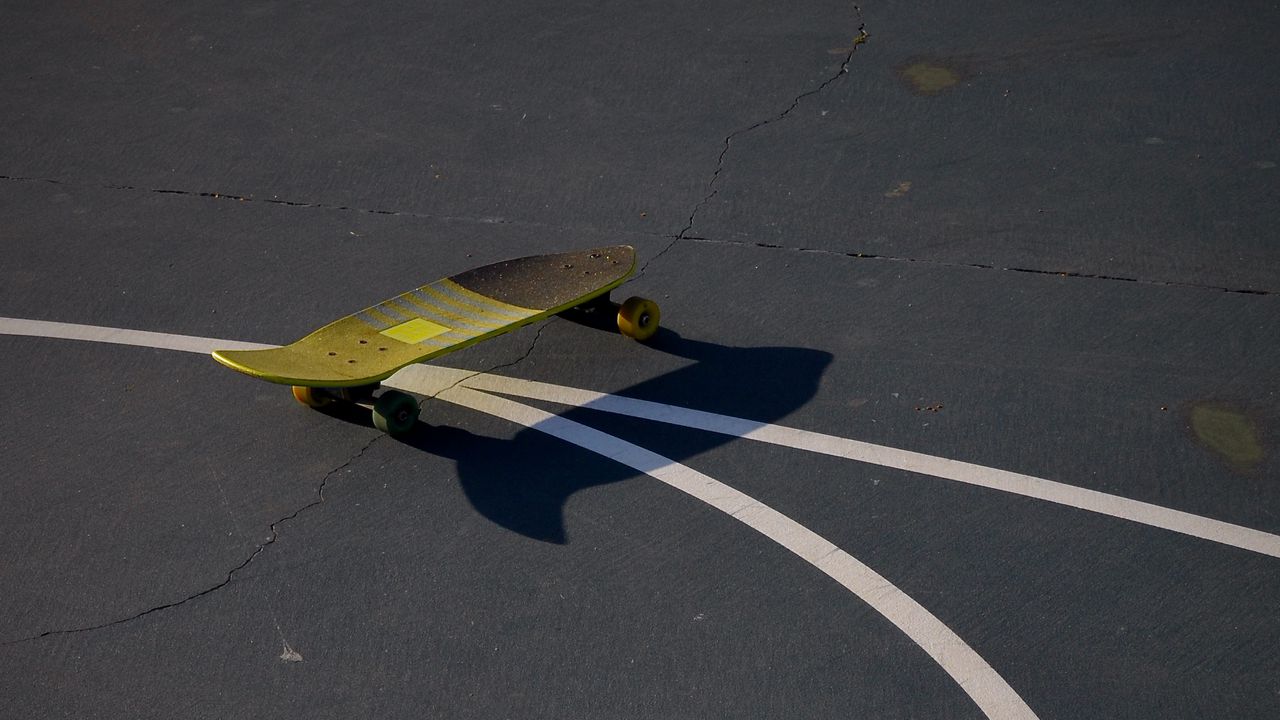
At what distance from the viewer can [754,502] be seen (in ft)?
18.7

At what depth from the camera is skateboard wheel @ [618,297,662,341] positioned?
262 inches

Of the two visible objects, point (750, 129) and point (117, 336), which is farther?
point (750, 129)

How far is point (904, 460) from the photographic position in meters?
5.95

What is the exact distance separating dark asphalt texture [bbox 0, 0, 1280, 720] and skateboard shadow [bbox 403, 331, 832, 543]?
3cm

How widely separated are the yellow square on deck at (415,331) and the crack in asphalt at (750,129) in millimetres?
1592

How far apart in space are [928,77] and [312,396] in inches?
224

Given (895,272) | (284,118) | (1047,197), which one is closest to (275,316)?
(284,118)

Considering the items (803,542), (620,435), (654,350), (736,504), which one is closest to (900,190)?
(654,350)

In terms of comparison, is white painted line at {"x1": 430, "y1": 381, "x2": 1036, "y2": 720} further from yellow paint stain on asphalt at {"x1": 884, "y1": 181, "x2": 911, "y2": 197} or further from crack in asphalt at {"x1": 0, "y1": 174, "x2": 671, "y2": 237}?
yellow paint stain on asphalt at {"x1": 884, "y1": 181, "x2": 911, "y2": 197}

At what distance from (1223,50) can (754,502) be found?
6579 mm

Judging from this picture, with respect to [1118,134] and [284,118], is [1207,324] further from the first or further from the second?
[284,118]

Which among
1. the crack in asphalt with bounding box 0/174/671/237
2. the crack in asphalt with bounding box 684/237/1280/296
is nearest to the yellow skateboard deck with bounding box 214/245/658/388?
the crack in asphalt with bounding box 0/174/671/237

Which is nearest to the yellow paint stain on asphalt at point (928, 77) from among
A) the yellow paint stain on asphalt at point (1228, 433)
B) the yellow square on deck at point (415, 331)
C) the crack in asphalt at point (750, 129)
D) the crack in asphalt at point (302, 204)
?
the crack in asphalt at point (750, 129)

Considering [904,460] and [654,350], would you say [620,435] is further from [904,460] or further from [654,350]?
[904,460]
